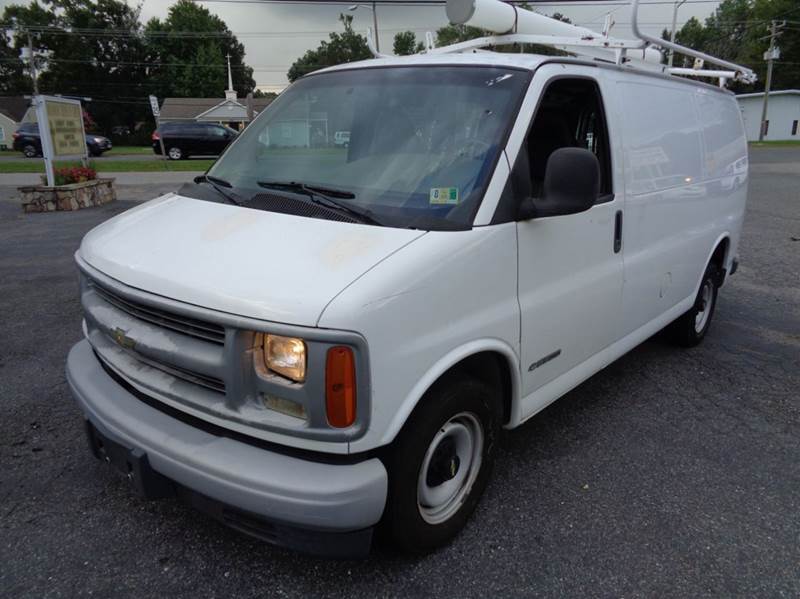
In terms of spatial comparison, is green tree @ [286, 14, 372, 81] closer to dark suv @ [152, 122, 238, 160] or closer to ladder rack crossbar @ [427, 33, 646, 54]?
dark suv @ [152, 122, 238, 160]

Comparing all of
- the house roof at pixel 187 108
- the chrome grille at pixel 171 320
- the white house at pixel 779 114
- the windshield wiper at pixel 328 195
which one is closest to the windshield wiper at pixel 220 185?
the windshield wiper at pixel 328 195

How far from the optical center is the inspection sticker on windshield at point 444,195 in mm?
2570

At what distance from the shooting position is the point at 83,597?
238cm

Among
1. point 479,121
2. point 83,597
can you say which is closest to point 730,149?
point 479,121

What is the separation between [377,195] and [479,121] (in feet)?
1.94

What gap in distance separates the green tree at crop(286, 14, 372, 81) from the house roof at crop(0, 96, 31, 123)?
1151 inches

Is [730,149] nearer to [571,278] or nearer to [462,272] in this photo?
[571,278]

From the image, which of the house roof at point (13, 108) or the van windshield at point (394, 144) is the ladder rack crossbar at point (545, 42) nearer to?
the van windshield at point (394, 144)

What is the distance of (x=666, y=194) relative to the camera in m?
3.94

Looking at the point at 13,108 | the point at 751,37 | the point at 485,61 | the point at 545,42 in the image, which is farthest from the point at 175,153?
the point at 751,37

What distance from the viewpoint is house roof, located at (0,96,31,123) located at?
62.0 m

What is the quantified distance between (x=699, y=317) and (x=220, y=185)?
13.3 feet

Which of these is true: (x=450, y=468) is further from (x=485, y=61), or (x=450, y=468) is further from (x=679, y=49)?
(x=679, y=49)

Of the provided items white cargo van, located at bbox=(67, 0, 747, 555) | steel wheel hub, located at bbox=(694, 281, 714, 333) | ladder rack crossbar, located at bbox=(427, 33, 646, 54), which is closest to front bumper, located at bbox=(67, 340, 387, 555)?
white cargo van, located at bbox=(67, 0, 747, 555)
